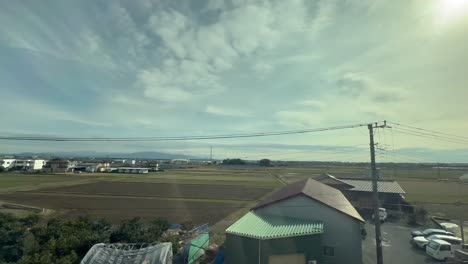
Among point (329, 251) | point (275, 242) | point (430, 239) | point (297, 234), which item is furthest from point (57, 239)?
point (430, 239)

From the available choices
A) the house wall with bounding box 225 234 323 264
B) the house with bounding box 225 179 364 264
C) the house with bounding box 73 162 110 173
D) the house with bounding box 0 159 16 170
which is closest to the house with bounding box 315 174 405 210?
the house with bounding box 225 179 364 264

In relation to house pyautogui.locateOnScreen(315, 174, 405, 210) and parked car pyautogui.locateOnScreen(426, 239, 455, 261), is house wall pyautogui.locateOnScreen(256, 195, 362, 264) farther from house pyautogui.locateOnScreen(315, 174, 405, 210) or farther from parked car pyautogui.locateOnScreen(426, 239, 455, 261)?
house pyautogui.locateOnScreen(315, 174, 405, 210)

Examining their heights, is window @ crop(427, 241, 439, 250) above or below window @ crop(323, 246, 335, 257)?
below

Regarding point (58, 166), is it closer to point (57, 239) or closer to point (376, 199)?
point (57, 239)

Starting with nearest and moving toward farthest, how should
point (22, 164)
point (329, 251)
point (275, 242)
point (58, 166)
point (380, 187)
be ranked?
point (275, 242), point (329, 251), point (380, 187), point (58, 166), point (22, 164)

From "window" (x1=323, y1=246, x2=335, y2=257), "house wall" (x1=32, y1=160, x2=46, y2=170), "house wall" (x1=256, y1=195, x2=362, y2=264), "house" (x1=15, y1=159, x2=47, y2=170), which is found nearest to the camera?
"house wall" (x1=256, y1=195, x2=362, y2=264)

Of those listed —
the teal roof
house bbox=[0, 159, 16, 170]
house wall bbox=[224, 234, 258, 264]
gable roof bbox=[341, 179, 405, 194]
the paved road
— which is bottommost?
the paved road

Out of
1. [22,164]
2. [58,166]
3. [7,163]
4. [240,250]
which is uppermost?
[7,163]

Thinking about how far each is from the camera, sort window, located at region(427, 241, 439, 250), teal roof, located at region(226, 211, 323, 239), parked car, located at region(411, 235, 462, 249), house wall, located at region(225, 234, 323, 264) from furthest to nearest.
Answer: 1. parked car, located at region(411, 235, 462, 249)
2. window, located at region(427, 241, 439, 250)
3. teal roof, located at region(226, 211, 323, 239)
4. house wall, located at region(225, 234, 323, 264)
